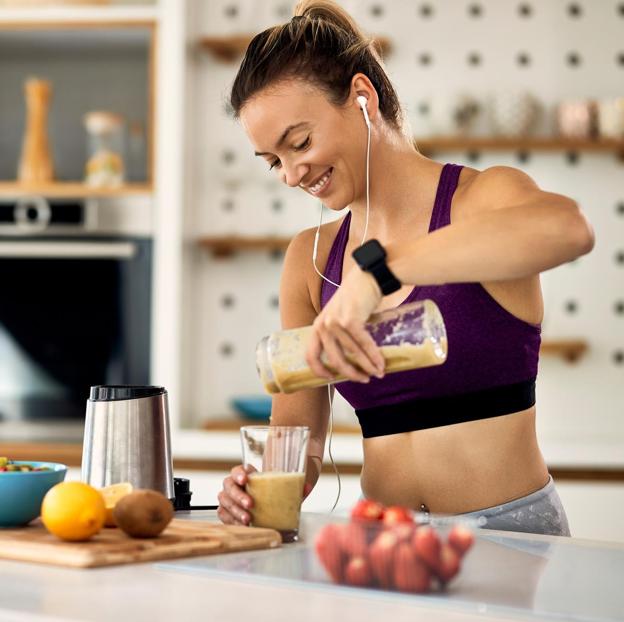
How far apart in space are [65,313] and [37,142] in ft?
2.05

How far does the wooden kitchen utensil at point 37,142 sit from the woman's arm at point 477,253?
101 inches

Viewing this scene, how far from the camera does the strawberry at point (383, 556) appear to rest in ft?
3.24

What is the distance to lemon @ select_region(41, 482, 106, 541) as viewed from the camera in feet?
4.00

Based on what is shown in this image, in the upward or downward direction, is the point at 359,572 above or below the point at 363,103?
below

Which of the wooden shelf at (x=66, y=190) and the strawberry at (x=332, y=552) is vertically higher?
the wooden shelf at (x=66, y=190)

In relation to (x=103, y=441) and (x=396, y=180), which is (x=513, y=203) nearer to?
(x=396, y=180)

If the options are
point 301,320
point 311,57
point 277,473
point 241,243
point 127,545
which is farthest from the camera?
point 241,243

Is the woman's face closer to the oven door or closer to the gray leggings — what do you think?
the gray leggings

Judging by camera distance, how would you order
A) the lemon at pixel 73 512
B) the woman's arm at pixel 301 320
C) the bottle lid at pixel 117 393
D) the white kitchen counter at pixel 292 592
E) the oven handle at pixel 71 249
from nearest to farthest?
1. the white kitchen counter at pixel 292 592
2. the lemon at pixel 73 512
3. the bottle lid at pixel 117 393
4. the woman's arm at pixel 301 320
5. the oven handle at pixel 71 249

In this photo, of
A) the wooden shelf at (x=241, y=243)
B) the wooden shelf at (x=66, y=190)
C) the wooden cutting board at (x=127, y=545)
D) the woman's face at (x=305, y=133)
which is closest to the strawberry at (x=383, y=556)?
the wooden cutting board at (x=127, y=545)

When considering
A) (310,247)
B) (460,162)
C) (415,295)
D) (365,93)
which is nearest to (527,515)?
(415,295)

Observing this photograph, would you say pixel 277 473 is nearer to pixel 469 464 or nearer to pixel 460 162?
pixel 469 464

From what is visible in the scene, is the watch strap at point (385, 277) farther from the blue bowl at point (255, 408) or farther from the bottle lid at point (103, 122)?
the bottle lid at point (103, 122)

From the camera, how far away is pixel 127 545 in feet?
3.96
